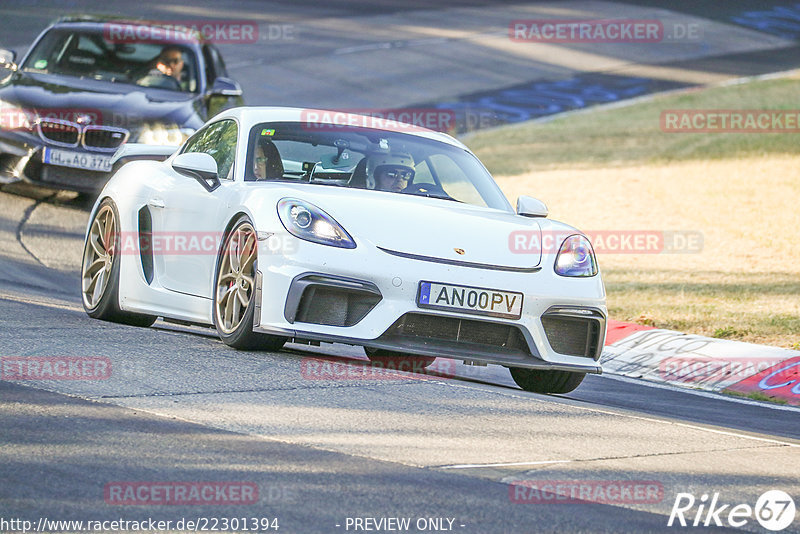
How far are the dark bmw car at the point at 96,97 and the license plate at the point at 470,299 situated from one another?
22.1 feet

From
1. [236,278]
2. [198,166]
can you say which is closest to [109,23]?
[198,166]

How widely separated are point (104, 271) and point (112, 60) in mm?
6483

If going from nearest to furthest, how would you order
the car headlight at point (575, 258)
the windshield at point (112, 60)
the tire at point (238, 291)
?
the tire at point (238, 291) → the car headlight at point (575, 258) → the windshield at point (112, 60)

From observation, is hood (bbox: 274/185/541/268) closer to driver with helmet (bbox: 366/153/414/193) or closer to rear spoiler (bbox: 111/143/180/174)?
driver with helmet (bbox: 366/153/414/193)

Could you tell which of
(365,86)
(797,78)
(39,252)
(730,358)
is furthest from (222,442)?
(797,78)

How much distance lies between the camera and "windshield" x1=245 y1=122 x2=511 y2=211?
7742 mm

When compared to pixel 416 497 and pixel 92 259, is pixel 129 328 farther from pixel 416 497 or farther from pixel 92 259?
pixel 416 497

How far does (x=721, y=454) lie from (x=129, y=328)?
3559mm

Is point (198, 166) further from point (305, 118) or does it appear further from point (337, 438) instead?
point (337, 438)

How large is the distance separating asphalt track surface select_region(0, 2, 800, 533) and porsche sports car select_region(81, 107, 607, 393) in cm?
24

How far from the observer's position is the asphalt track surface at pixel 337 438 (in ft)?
14.8

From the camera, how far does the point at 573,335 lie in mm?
7172

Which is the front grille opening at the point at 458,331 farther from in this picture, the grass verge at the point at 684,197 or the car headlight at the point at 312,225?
the grass verge at the point at 684,197

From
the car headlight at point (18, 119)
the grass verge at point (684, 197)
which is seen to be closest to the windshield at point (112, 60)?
the car headlight at point (18, 119)
